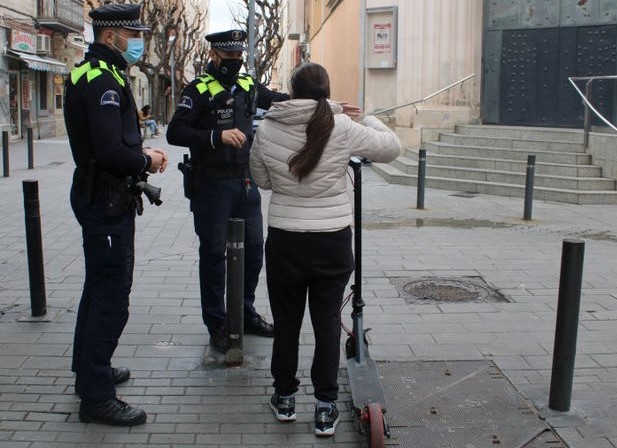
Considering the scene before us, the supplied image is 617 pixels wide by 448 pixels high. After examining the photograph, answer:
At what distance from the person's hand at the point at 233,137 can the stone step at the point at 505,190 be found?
8931 millimetres

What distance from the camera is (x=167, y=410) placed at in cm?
436

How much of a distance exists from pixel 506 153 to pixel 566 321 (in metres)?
10.7

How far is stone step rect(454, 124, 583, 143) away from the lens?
47.7 feet

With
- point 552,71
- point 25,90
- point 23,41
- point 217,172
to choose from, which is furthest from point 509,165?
point 25,90

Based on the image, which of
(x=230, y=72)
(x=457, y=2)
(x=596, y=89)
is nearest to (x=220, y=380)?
(x=230, y=72)

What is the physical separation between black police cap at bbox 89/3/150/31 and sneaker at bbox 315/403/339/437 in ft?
7.24

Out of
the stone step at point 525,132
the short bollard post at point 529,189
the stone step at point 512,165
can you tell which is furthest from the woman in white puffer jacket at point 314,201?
the stone step at point 525,132

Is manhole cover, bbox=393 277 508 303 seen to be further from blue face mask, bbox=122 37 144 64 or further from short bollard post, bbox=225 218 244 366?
blue face mask, bbox=122 37 144 64

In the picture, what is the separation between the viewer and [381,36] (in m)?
18.1

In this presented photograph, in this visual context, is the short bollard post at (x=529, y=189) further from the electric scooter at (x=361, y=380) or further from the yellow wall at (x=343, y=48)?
the yellow wall at (x=343, y=48)

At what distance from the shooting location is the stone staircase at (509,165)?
12789 mm

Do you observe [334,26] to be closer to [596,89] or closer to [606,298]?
[596,89]

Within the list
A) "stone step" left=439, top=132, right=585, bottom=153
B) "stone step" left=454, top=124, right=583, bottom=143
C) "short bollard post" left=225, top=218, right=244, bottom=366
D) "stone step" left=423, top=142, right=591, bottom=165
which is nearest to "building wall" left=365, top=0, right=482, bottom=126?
"stone step" left=454, top=124, right=583, bottom=143

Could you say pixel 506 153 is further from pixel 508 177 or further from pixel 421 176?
pixel 421 176
